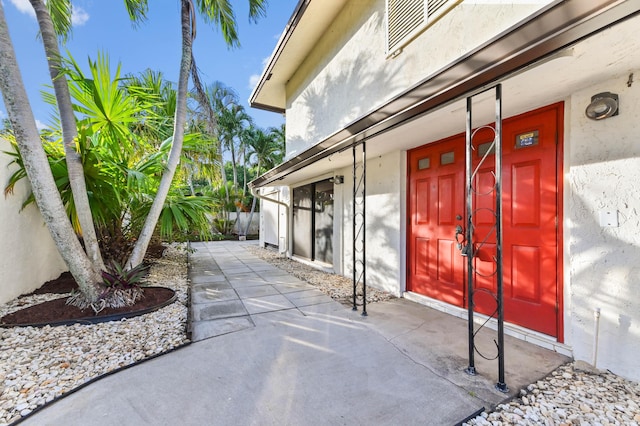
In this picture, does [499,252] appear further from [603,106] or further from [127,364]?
[127,364]

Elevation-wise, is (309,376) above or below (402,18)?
below

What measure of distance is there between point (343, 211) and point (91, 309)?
4.69 metres

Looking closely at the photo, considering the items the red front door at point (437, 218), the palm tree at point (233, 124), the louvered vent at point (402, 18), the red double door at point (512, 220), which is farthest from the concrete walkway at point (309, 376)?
the palm tree at point (233, 124)

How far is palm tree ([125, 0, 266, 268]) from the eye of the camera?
4461mm

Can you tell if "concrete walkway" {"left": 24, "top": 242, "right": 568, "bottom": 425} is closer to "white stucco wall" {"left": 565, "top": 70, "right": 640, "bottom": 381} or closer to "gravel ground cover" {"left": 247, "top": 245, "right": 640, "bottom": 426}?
"gravel ground cover" {"left": 247, "top": 245, "right": 640, "bottom": 426}

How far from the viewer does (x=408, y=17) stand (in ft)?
12.9

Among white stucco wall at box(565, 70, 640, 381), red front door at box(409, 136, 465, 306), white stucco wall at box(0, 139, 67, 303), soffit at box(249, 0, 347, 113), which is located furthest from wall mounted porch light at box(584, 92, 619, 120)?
white stucco wall at box(0, 139, 67, 303)

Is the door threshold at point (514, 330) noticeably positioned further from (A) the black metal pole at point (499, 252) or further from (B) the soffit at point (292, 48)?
(B) the soffit at point (292, 48)

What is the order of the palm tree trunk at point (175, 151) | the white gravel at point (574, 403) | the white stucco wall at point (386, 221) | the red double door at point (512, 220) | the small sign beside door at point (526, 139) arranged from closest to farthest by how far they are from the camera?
the white gravel at point (574, 403) < the red double door at point (512, 220) < the small sign beside door at point (526, 139) < the palm tree trunk at point (175, 151) < the white stucco wall at point (386, 221)

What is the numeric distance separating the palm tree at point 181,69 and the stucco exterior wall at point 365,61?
6.40 ft

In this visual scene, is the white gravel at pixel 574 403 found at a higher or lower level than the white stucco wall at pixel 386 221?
lower

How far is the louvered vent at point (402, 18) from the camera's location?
3.78m

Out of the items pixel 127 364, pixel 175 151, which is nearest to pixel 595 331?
pixel 127 364

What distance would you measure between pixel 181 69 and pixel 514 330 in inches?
251
